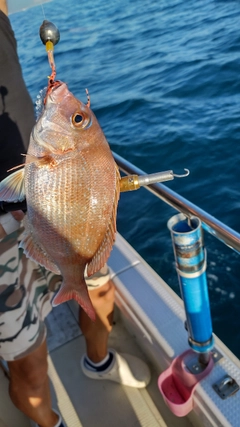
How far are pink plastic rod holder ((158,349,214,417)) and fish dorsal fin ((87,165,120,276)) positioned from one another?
842mm

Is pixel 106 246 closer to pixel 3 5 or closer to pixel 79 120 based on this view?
pixel 79 120

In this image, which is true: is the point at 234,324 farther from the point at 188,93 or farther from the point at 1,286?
the point at 188,93

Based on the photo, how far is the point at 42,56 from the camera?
12492 mm

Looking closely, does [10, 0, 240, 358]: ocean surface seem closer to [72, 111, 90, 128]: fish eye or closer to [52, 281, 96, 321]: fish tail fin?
[72, 111, 90, 128]: fish eye

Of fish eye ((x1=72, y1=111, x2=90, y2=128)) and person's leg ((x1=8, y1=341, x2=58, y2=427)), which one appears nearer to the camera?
fish eye ((x1=72, y1=111, x2=90, y2=128))

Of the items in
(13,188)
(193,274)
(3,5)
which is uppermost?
(3,5)

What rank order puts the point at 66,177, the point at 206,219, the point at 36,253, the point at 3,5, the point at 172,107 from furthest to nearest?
the point at 172,107 < the point at 3,5 < the point at 206,219 < the point at 36,253 < the point at 66,177

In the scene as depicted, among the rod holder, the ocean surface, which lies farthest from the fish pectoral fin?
the ocean surface

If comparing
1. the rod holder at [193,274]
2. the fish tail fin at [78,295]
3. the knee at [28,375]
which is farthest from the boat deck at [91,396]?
the fish tail fin at [78,295]

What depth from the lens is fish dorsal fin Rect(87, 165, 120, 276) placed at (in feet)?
4.00

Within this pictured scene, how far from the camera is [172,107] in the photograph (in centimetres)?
641

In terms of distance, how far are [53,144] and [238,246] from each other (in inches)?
27.9

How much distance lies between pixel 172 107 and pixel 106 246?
5.54 meters

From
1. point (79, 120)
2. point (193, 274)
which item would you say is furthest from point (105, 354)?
point (79, 120)
